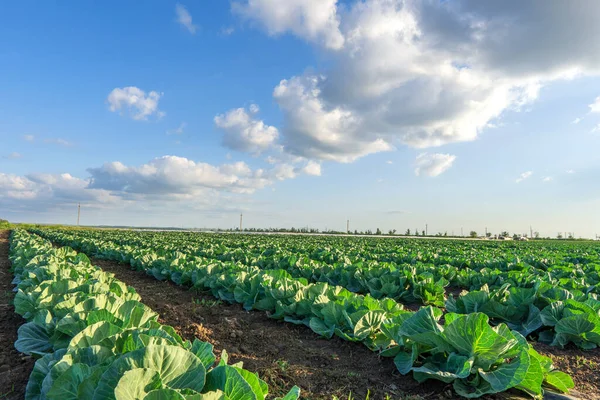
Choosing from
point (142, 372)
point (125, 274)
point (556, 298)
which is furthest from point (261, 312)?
point (125, 274)

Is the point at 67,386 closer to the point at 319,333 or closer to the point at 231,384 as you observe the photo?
the point at 231,384

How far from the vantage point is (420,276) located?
812cm

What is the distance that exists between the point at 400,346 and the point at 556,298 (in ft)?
11.0

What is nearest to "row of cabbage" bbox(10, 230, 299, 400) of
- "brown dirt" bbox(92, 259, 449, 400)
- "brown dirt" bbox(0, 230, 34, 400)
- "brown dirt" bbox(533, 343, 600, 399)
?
"brown dirt" bbox(0, 230, 34, 400)

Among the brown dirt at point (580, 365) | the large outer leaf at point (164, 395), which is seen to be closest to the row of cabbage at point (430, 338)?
the brown dirt at point (580, 365)

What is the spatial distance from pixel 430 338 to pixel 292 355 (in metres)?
1.86

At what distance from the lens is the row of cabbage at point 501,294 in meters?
5.12

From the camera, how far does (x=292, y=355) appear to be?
4.71 metres

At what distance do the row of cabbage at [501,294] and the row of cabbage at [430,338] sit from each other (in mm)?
1308

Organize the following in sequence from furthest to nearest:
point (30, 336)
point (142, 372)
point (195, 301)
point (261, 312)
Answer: point (195, 301) < point (261, 312) < point (30, 336) < point (142, 372)

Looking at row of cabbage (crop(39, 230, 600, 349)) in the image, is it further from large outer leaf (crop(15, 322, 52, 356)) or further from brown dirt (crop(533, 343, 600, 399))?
large outer leaf (crop(15, 322, 52, 356))

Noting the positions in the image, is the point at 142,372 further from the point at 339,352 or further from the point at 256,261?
the point at 256,261

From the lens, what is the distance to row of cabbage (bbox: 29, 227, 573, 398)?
324cm

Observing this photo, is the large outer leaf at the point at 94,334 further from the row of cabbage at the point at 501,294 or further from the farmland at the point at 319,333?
the row of cabbage at the point at 501,294
